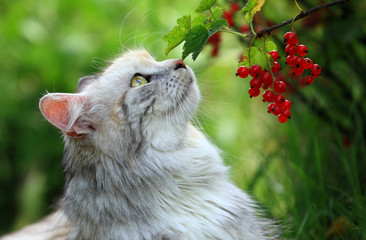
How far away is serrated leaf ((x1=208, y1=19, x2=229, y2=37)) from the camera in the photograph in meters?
1.36

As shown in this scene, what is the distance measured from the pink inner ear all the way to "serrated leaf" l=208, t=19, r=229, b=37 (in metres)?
0.76

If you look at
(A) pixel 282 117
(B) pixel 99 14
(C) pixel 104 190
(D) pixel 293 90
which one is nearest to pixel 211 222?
(C) pixel 104 190

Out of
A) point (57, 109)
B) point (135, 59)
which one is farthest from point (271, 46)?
point (57, 109)

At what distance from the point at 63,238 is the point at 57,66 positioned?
2.20 metres

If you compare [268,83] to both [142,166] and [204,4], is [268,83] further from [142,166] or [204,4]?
[142,166]

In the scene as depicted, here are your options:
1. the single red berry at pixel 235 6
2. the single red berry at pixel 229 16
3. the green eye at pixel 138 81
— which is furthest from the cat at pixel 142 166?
the single red berry at pixel 235 6

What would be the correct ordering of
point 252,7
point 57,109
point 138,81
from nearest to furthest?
point 252,7, point 57,109, point 138,81

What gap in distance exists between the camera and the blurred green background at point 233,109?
2.42 m

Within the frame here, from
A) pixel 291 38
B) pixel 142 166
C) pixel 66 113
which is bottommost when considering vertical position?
pixel 142 166

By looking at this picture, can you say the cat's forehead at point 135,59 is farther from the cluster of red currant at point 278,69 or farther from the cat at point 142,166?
the cluster of red currant at point 278,69

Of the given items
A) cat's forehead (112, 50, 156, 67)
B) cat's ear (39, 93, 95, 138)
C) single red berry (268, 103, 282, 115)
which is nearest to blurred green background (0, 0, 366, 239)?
cat's forehead (112, 50, 156, 67)

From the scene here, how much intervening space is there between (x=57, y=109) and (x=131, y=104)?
0.31 meters

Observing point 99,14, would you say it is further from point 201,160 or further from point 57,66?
point 201,160

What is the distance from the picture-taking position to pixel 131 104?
192 cm
